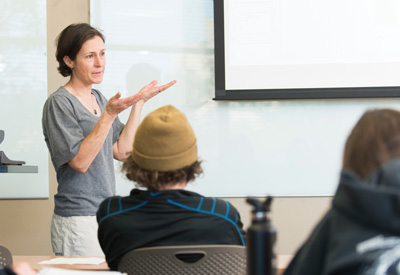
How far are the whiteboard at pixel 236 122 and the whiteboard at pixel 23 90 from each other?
423 mm

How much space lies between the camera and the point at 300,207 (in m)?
3.38

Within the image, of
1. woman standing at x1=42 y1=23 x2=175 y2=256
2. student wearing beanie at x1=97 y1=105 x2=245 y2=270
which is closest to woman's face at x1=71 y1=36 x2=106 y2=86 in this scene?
woman standing at x1=42 y1=23 x2=175 y2=256

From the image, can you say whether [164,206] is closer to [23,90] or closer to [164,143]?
[164,143]

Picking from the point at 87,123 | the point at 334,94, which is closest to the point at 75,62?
the point at 87,123

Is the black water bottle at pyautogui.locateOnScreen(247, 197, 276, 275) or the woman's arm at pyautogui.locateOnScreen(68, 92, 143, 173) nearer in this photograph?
Result: the black water bottle at pyautogui.locateOnScreen(247, 197, 276, 275)

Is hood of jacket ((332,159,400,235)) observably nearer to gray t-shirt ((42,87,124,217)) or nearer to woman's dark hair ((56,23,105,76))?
gray t-shirt ((42,87,124,217))

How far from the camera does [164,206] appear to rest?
1440 mm

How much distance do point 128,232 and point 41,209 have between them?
2.17 metres

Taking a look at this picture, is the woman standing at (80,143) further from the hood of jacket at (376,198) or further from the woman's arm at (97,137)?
the hood of jacket at (376,198)

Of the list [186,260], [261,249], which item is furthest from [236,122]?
[261,249]

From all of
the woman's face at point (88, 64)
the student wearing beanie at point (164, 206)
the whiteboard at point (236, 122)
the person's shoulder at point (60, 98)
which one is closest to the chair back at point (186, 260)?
the student wearing beanie at point (164, 206)

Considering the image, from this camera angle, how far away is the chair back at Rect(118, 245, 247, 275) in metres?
1.29

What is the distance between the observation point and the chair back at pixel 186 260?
1.29 meters

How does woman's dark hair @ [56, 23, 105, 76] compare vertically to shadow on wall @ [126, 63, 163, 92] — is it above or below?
above
